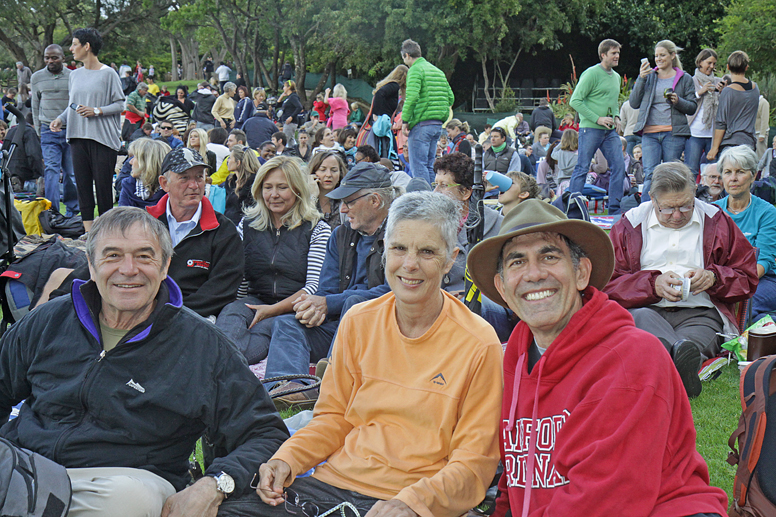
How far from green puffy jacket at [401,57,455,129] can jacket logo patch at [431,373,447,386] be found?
275 inches

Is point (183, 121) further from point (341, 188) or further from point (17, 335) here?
point (17, 335)

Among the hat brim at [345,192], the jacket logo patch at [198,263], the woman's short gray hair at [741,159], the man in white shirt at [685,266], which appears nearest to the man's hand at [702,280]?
A: the man in white shirt at [685,266]

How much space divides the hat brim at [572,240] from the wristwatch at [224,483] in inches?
45.7

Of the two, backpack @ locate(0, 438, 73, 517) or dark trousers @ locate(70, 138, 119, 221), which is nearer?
backpack @ locate(0, 438, 73, 517)

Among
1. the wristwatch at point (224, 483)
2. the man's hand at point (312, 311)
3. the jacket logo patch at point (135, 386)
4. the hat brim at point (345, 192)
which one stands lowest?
the man's hand at point (312, 311)

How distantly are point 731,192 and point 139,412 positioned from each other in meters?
4.84

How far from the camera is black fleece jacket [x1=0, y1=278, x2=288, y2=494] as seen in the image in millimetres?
2545

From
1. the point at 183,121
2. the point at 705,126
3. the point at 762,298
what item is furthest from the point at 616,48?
the point at 183,121

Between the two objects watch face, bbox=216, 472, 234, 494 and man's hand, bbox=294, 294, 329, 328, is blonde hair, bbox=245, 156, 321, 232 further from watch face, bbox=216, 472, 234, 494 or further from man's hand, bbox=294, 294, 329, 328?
watch face, bbox=216, 472, 234, 494

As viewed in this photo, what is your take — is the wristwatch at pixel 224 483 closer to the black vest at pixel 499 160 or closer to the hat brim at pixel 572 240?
the hat brim at pixel 572 240

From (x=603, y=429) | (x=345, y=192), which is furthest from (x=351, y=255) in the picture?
(x=603, y=429)

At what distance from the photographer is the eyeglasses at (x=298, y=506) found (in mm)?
2514

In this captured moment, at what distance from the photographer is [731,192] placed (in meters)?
5.50

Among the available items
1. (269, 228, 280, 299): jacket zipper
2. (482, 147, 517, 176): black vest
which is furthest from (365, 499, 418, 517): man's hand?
(482, 147, 517, 176): black vest
